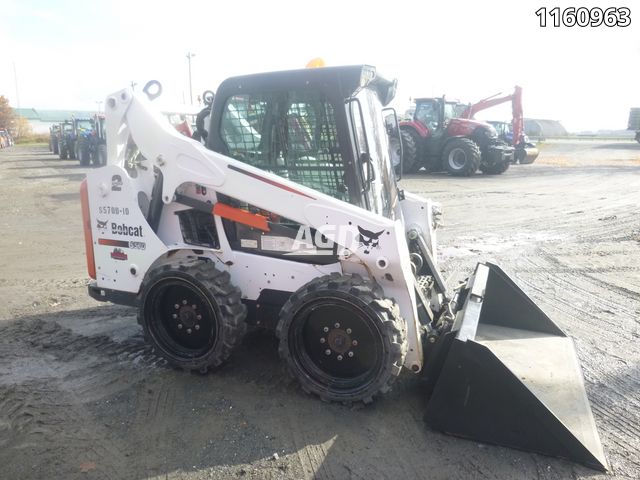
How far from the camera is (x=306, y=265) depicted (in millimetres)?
3449

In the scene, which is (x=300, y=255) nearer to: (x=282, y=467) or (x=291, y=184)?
(x=291, y=184)

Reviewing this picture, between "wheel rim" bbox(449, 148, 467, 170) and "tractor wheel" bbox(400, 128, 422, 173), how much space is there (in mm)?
1099

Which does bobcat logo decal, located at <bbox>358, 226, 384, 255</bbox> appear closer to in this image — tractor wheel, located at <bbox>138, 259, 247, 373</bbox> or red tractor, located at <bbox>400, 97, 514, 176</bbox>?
tractor wheel, located at <bbox>138, 259, 247, 373</bbox>

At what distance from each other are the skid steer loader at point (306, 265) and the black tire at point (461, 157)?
13.0 m

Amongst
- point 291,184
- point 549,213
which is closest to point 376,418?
point 291,184

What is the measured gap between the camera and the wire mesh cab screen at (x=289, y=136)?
3.39 meters

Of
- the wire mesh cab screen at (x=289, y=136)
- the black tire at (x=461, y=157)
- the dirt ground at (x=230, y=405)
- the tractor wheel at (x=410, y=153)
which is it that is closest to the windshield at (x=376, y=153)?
the wire mesh cab screen at (x=289, y=136)

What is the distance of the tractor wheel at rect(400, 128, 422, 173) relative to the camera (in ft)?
55.1

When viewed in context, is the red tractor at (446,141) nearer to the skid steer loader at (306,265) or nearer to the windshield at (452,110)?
the windshield at (452,110)

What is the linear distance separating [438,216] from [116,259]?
3.11 metres

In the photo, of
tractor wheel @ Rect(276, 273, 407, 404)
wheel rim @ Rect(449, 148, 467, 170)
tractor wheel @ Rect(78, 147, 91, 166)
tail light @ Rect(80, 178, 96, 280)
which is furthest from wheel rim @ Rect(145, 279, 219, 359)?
tractor wheel @ Rect(78, 147, 91, 166)

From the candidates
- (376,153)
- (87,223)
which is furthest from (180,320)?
(376,153)

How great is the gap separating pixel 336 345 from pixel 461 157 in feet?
48.6

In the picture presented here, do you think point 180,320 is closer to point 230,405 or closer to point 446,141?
point 230,405
